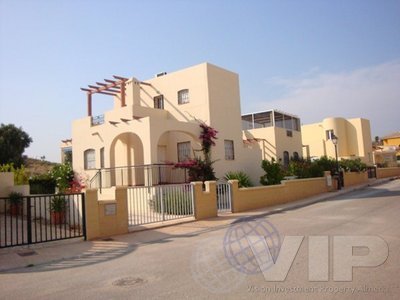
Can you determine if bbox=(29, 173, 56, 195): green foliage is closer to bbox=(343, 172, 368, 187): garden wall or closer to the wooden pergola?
the wooden pergola

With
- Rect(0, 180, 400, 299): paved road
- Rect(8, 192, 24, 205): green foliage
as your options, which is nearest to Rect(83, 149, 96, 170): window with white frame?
Rect(8, 192, 24, 205): green foliage

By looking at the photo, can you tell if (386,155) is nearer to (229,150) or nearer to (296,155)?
(296,155)

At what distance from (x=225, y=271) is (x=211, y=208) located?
8.39m

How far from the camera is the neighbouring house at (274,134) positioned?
98.5 feet

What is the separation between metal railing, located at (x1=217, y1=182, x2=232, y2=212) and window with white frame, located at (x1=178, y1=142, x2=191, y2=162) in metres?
6.08

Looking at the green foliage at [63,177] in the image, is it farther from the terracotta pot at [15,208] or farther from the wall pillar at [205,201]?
the wall pillar at [205,201]

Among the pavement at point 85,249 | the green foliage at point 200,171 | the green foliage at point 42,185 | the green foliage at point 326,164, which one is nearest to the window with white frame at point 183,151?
the green foliage at point 200,171

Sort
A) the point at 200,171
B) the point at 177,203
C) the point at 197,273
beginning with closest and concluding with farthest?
1. the point at 197,273
2. the point at 177,203
3. the point at 200,171

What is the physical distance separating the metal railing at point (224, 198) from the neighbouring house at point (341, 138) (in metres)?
29.8

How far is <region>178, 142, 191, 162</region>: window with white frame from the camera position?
21750 mm

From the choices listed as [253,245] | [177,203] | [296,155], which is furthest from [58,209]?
[296,155]

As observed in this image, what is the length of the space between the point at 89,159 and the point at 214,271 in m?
18.3

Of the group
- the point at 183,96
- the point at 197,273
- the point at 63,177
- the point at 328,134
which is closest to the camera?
the point at 197,273

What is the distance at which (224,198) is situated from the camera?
1584 cm
